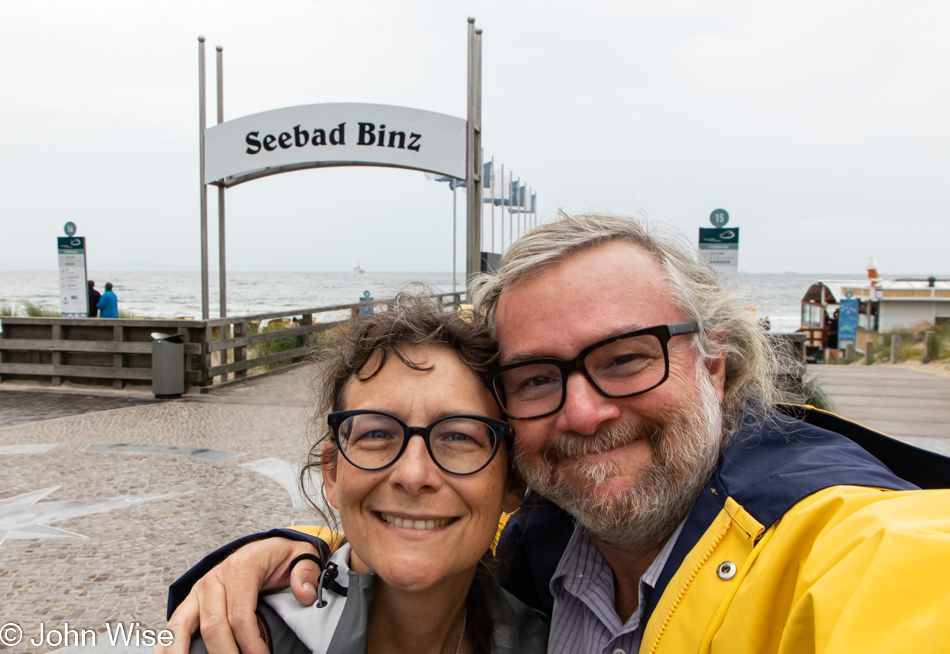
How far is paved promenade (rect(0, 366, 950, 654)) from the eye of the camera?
3.22 metres

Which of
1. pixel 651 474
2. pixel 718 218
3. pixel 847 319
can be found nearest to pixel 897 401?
pixel 718 218

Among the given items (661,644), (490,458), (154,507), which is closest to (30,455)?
(154,507)

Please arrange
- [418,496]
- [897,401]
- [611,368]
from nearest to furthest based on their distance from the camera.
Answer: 1. [418,496]
2. [611,368]
3. [897,401]

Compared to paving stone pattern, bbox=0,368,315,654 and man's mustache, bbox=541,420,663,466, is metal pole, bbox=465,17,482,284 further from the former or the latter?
man's mustache, bbox=541,420,663,466

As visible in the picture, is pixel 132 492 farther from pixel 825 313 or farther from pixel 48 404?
pixel 825 313

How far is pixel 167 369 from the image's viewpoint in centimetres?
855

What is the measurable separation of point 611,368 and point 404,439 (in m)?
0.52

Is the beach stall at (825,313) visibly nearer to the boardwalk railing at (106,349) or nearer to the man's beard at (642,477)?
the boardwalk railing at (106,349)

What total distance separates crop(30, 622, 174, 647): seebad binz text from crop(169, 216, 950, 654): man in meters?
1.53

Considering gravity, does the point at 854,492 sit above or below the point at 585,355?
below

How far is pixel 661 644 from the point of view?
3.95 ft

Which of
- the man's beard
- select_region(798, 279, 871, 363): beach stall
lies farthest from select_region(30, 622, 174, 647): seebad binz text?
select_region(798, 279, 871, 363): beach stall

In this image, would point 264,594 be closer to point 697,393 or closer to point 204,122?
point 697,393

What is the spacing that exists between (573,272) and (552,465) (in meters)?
0.48
